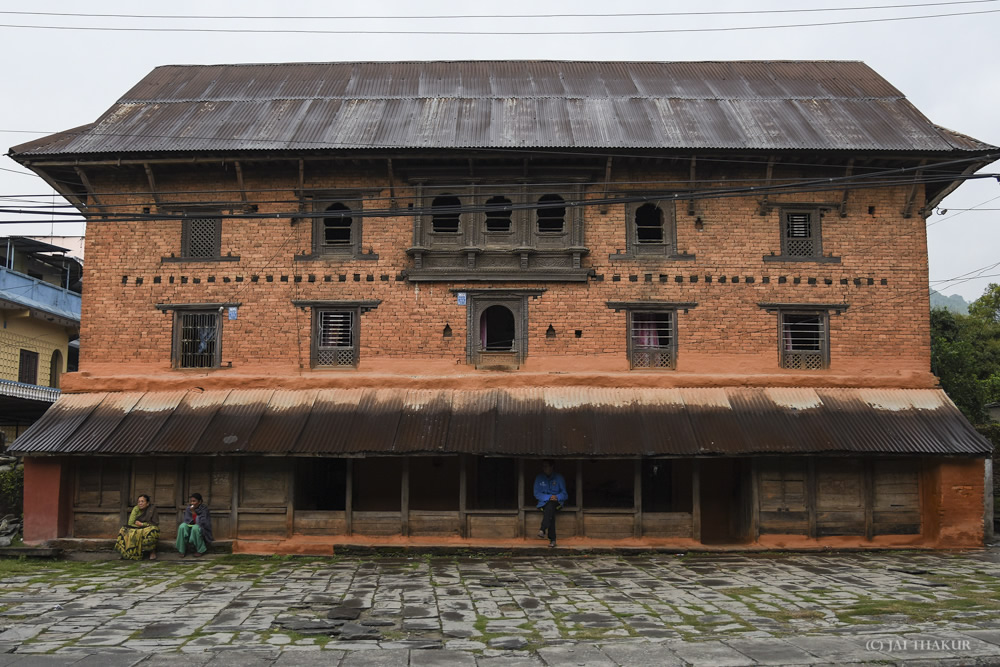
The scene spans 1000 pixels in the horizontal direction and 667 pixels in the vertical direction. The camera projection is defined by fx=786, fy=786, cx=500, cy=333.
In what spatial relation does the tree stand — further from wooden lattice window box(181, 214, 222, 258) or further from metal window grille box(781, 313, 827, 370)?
wooden lattice window box(181, 214, 222, 258)

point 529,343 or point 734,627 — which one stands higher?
point 529,343

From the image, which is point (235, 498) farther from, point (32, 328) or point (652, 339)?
point (32, 328)

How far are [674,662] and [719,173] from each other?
12.6 metres

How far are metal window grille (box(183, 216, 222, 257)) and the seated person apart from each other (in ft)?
19.1

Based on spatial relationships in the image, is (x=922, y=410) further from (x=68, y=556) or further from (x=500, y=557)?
(x=68, y=556)

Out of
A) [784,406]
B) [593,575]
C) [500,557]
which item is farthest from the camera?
[784,406]

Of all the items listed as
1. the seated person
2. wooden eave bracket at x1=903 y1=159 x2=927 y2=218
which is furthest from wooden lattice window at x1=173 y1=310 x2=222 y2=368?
wooden eave bracket at x1=903 y1=159 x2=927 y2=218

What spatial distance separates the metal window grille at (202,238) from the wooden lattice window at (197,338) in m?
1.44

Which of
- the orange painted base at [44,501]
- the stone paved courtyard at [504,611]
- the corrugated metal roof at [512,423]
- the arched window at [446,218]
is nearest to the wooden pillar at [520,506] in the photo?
the corrugated metal roof at [512,423]

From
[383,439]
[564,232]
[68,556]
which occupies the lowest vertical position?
[68,556]

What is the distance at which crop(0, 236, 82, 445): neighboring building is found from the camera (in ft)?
89.3

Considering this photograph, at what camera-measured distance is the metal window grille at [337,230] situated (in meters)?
18.6

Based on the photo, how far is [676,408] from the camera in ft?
56.2

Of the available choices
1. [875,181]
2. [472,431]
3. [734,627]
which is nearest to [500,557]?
[472,431]
